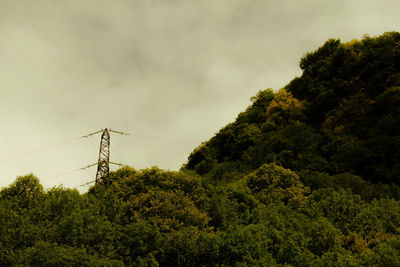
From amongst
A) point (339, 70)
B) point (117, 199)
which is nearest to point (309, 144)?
point (339, 70)

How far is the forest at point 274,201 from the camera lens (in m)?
34.9

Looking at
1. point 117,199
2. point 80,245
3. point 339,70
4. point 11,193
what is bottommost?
point 80,245

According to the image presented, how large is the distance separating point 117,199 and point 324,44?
59709mm

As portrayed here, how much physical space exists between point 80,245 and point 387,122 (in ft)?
155

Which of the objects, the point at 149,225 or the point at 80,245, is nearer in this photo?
the point at 80,245

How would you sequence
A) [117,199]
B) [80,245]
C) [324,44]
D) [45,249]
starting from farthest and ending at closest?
[324,44]
[117,199]
[80,245]
[45,249]

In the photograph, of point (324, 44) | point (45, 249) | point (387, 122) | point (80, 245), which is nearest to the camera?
point (45, 249)

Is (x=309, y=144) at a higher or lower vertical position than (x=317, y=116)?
lower

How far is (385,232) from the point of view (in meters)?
40.2

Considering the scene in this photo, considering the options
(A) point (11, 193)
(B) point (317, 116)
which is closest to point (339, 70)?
(B) point (317, 116)

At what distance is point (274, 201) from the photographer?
50281 millimetres

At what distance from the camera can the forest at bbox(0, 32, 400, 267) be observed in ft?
115

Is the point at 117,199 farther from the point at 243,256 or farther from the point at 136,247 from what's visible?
the point at 243,256

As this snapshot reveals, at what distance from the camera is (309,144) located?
65625 millimetres
